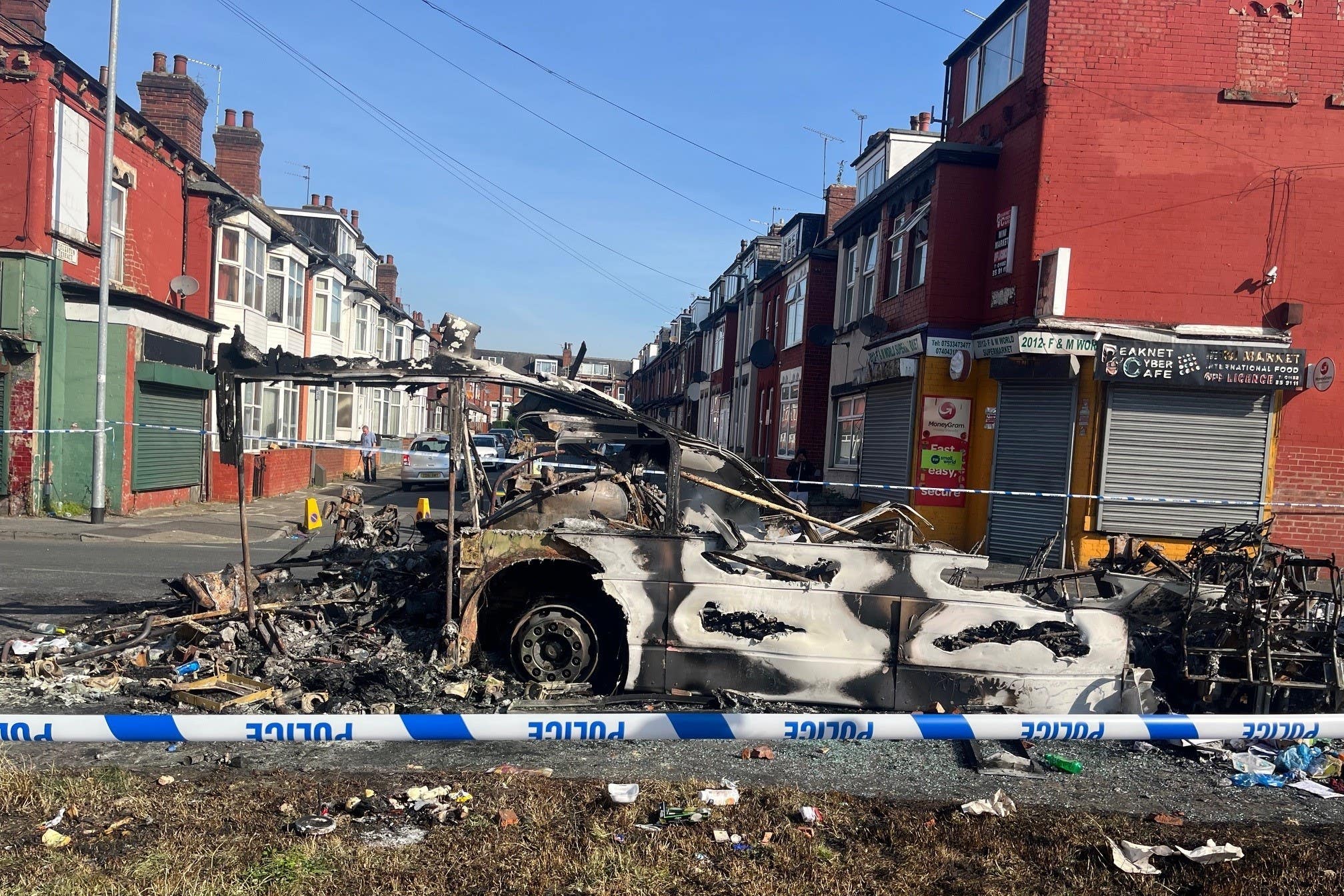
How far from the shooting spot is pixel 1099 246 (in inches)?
524

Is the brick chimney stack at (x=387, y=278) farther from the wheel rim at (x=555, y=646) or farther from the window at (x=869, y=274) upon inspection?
the wheel rim at (x=555, y=646)

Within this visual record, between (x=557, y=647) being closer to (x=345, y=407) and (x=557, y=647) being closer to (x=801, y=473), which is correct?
(x=801, y=473)

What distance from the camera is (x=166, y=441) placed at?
17375mm

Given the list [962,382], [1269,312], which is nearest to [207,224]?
[962,382]

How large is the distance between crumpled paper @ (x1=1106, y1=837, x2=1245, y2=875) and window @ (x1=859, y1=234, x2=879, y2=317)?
624 inches

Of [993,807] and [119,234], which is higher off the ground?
[119,234]

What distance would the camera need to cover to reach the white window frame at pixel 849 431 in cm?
1912

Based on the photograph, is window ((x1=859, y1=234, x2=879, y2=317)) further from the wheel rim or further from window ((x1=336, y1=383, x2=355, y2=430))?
window ((x1=336, y1=383, x2=355, y2=430))

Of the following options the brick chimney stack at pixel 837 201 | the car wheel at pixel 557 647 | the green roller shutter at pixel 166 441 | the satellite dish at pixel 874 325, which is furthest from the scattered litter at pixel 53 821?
the brick chimney stack at pixel 837 201

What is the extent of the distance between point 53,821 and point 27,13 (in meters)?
17.1

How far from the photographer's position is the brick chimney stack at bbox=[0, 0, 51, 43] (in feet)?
50.7

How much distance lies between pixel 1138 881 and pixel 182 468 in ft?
61.5

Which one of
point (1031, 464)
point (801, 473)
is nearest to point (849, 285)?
point (801, 473)

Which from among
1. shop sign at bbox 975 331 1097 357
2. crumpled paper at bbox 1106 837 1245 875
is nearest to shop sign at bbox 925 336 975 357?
shop sign at bbox 975 331 1097 357
